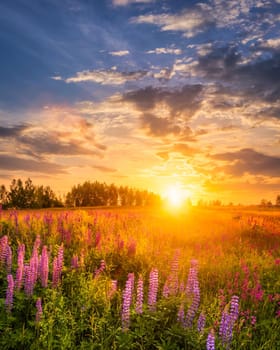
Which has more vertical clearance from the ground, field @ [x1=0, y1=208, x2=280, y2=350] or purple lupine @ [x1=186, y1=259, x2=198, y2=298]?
purple lupine @ [x1=186, y1=259, x2=198, y2=298]

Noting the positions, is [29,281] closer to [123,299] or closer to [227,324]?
[123,299]

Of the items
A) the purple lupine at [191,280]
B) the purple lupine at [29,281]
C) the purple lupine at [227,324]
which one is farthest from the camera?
the purple lupine at [29,281]

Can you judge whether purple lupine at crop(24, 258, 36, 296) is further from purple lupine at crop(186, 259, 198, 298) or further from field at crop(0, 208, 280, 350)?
purple lupine at crop(186, 259, 198, 298)

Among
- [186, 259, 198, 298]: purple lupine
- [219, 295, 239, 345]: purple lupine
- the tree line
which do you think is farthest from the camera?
the tree line

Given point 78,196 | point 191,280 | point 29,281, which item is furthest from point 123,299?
point 78,196

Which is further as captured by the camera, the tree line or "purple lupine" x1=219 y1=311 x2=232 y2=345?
the tree line

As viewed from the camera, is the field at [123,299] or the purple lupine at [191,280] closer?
the field at [123,299]

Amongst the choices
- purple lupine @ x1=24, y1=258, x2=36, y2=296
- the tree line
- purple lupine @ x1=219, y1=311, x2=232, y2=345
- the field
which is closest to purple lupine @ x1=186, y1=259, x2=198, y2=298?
the field

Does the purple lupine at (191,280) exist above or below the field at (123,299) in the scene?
above

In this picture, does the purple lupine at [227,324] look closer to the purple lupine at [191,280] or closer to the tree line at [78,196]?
the purple lupine at [191,280]

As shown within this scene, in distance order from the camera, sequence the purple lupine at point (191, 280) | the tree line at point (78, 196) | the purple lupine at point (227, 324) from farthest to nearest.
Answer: the tree line at point (78, 196) < the purple lupine at point (191, 280) < the purple lupine at point (227, 324)

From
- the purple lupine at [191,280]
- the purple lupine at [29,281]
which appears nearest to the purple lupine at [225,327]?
the purple lupine at [191,280]

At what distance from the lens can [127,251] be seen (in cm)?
891

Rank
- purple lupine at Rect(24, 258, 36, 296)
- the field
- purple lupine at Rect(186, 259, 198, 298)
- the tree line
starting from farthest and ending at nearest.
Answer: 1. the tree line
2. purple lupine at Rect(24, 258, 36, 296)
3. purple lupine at Rect(186, 259, 198, 298)
4. the field
